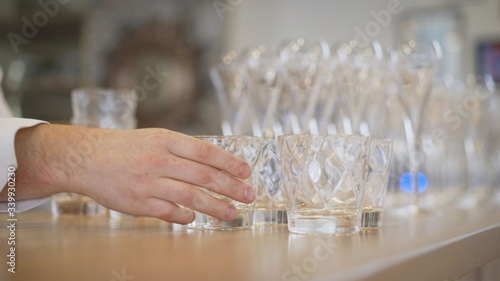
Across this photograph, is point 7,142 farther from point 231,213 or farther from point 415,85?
point 415,85

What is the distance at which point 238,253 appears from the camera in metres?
0.54

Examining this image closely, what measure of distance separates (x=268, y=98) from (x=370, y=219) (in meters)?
0.54

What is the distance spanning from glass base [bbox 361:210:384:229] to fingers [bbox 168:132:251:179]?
14 centimetres

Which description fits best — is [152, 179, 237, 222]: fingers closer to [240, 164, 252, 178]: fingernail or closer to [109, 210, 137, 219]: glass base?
[240, 164, 252, 178]: fingernail

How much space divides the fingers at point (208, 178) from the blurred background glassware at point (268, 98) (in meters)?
0.53

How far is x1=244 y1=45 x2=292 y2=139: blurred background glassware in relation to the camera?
129 centimetres

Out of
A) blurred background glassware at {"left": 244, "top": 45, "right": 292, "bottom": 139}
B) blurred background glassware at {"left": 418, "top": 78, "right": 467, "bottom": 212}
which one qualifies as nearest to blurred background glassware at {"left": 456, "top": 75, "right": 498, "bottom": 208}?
blurred background glassware at {"left": 418, "top": 78, "right": 467, "bottom": 212}

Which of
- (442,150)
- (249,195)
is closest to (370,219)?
(249,195)

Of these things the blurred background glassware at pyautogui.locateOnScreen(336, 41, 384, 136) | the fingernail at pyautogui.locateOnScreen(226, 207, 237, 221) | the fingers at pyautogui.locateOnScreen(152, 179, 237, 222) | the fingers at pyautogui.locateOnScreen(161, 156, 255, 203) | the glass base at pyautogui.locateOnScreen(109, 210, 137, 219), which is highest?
the blurred background glassware at pyautogui.locateOnScreen(336, 41, 384, 136)

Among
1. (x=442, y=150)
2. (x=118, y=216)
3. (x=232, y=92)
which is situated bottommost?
(x=118, y=216)

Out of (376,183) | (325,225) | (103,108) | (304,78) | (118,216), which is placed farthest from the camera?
(304,78)

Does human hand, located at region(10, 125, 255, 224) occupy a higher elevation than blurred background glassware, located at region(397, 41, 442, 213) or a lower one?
lower

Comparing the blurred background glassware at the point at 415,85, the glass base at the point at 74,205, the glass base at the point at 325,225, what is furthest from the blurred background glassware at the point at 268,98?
the glass base at the point at 325,225

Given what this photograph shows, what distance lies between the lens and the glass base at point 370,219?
0.78m
